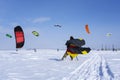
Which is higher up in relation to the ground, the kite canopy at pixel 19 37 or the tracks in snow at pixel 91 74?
the kite canopy at pixel 19 37

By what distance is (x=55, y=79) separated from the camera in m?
8.69

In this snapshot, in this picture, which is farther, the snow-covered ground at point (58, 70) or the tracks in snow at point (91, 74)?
the snow-covered ground at point (58, 70)

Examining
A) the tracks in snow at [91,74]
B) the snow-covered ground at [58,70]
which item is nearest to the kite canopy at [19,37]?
the snow-covered ground at [58,70]

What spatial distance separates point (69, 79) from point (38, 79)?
1.05 metres

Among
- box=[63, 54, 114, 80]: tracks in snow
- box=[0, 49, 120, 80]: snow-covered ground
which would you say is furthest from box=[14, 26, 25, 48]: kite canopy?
box=[63, 54, 114, 80]: tracks in snow

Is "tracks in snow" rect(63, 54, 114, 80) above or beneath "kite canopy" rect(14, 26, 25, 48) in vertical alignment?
beneath

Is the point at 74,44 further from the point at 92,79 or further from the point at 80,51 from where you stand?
the point at 92,79

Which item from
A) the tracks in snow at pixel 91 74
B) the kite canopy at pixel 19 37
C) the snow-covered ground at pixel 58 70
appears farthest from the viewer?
the kite canopy at pixel 19 37

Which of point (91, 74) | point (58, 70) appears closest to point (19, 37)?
point (58, 70)

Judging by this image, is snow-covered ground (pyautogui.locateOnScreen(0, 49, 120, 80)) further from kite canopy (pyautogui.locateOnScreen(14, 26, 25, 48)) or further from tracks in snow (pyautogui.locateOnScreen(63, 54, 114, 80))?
kite canopy (pyautogui.locateOnScreen(14, 26, 25, 48))

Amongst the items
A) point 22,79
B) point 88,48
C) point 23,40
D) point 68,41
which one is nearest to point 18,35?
point 23,40

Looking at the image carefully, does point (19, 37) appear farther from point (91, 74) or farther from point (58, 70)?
point (91, 74)

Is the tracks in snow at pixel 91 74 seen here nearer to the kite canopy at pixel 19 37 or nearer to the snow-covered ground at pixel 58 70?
the snow-covered ground at pixel 58 70

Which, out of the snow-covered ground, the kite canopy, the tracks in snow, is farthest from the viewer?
the kite canopy
